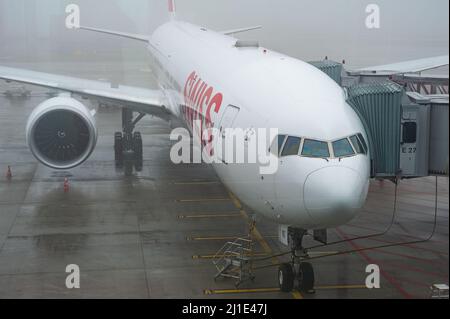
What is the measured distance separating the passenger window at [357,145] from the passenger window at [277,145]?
0.72 meters

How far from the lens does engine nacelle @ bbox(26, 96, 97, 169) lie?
12766 millimetres

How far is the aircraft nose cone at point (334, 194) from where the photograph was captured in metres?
6.67

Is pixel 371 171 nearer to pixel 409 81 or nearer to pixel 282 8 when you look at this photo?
pixel 409 81

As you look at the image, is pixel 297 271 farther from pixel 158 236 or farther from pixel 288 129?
pixel 158 236

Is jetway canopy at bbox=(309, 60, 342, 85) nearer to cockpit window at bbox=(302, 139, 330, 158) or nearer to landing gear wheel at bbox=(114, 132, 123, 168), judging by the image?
cockpit window at bbox=(302, 139, 330, 158)

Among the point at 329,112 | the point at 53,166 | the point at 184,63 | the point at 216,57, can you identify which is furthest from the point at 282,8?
the point at 329,112

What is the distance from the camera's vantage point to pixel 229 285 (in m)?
8.07

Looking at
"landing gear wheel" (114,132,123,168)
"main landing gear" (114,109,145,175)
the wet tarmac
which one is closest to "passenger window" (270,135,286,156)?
the wet tarmac

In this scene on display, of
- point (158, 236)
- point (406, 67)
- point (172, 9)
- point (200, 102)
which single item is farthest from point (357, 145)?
point (172, 9)

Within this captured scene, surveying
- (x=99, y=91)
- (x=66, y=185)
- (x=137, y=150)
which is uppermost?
(x=99, y=91)

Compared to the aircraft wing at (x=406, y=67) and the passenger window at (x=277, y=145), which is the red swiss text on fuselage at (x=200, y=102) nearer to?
the passenger window at (x=277, y=145)

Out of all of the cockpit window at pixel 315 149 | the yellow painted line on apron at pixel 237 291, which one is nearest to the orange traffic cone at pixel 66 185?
the yellow painted line on apron at pixel 237 291

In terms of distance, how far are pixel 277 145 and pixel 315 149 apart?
0.45 metres

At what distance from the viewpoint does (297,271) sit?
7.77m
